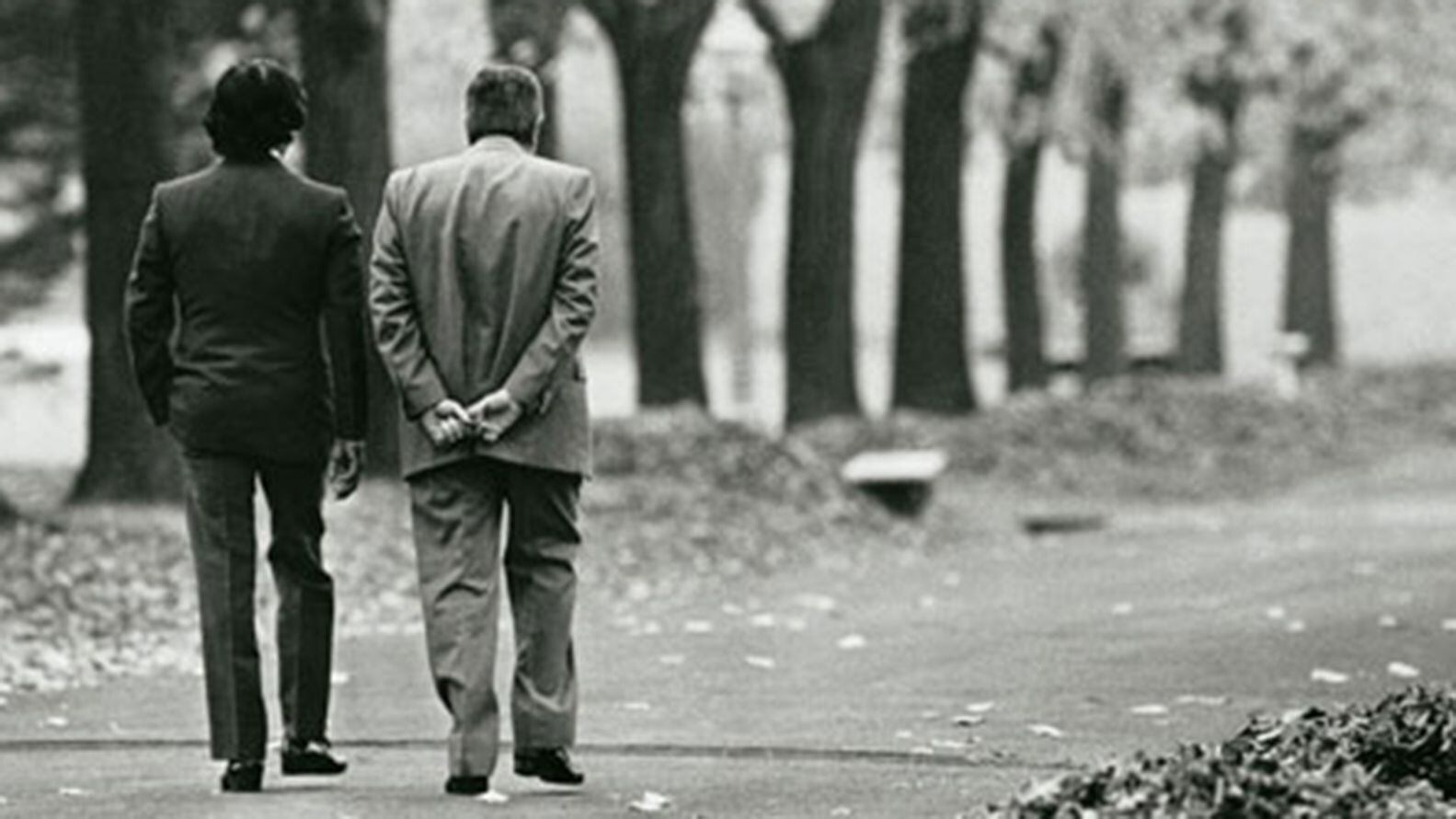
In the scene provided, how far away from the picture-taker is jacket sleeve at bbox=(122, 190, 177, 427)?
442 inches

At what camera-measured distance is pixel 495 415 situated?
1094 cm

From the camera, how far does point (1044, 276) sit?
245ft

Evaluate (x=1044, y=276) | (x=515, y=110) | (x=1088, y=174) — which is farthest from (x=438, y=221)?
(x=1044, y=276)

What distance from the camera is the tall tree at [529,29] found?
28.4 meters

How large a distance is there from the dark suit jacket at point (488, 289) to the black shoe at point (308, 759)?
0.81m

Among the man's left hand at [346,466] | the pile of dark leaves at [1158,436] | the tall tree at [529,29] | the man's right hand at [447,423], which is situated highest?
the tall tree at [529,29]

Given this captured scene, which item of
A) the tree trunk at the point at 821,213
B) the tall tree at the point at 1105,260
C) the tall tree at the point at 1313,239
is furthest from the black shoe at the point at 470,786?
the tall tree at the point at 1313,239

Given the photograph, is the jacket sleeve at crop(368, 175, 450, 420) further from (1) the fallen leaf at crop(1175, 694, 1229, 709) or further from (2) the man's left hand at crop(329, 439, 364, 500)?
(1) the fallen leaf at crop(1175, 694, 1229, 709)

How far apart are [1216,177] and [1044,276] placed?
27314 mm

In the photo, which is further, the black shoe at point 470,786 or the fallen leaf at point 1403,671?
the fallen leaf at point 1403,671

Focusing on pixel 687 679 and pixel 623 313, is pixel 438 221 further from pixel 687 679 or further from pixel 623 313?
pixel 623 313

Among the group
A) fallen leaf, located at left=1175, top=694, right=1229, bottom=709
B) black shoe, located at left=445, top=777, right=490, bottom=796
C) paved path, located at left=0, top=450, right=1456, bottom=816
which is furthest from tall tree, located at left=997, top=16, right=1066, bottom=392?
black shoe, located at left=445, top=777, right=490, bottom=796

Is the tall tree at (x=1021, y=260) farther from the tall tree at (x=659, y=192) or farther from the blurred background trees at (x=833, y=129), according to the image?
the tall tree at (x=659, y=192)

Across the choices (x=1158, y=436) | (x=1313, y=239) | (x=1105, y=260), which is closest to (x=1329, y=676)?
(x=1158, y=436)
